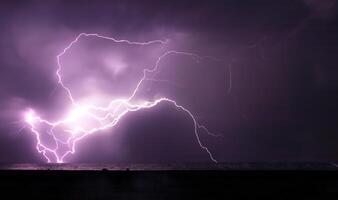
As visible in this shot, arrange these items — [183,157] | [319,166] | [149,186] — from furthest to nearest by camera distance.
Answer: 1. [183,157]
2. [319,166]
3. [149,186]

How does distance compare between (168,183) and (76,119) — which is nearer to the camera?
(168,183)

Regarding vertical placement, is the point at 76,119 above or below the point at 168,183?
above

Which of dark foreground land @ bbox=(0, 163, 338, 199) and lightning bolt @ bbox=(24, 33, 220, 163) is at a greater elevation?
lightning bolt @ bbox=(24, 33, 220, 163)

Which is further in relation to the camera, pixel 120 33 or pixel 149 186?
pixel 120 33

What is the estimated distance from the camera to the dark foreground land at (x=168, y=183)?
91.7 inches

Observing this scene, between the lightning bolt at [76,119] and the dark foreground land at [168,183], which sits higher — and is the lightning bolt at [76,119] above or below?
above

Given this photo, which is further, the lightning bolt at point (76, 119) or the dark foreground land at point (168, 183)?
the lightning bolt at point (76, 119)

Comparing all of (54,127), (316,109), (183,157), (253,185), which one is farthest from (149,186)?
(316,109)

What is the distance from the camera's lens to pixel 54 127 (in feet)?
15.0

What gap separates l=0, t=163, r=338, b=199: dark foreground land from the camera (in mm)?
2330

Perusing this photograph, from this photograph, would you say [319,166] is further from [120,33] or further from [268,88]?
[120,33]

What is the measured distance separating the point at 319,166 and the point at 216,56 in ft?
7.32

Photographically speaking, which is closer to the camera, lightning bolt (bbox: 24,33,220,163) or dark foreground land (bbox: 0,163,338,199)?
dark foreground land (bbox: 0,163,338,199)

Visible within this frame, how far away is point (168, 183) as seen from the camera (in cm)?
233
